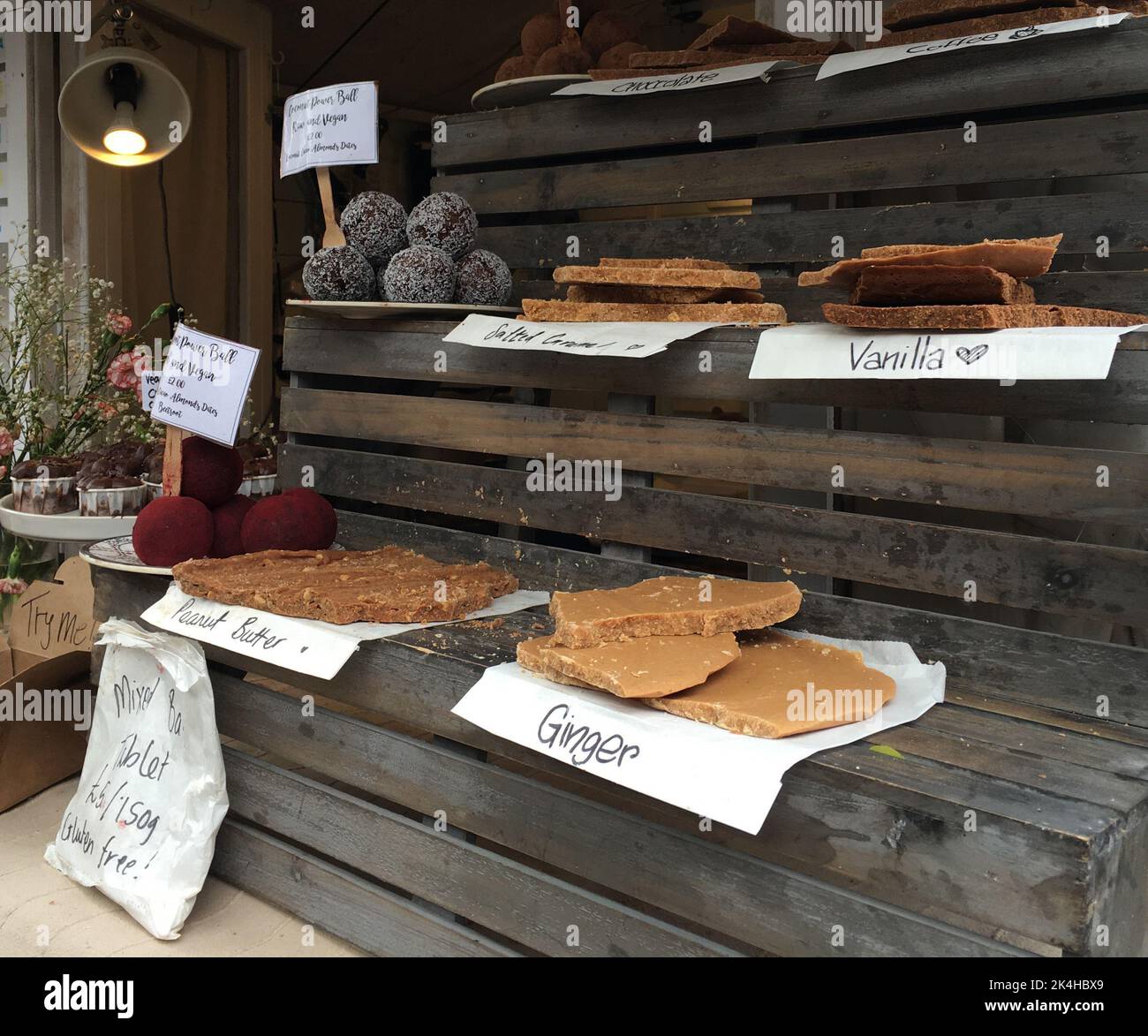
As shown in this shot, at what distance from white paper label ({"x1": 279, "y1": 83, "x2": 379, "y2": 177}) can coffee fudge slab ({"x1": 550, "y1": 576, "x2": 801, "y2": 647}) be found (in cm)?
110

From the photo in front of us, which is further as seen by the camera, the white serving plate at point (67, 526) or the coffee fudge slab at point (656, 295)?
the white serving plate at point (67, 526)

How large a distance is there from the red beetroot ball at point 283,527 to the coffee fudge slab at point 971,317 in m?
1.12

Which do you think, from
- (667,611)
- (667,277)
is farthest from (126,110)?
(667,611)

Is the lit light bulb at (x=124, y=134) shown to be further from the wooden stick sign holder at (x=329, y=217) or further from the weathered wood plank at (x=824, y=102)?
the wooden stick sign holder at (x=329, y=217)

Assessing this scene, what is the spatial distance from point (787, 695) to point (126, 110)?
3541 millimetres

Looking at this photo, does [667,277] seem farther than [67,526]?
No

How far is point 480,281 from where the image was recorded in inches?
88.8

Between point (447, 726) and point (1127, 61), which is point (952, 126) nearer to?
point (1127, 61)

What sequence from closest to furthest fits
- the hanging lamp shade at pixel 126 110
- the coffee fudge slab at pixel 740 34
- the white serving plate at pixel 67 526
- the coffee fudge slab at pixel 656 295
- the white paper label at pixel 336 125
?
the coffee fudge slab at pixel 656 295 < the white paper label at pixel 336 125 < the coffee fudge slab at pixel 740 34 < the white serving plate at pixel 67 526 < the hanging lamp shade at pixel 126 110

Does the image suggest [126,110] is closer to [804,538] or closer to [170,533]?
[170,533]

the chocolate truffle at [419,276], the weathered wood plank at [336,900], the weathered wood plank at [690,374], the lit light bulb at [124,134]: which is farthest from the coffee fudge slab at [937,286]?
the lit light bulb at [124,134]

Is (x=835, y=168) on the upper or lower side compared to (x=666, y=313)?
upper

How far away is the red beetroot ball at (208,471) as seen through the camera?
2258 mm

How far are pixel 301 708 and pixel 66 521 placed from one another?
105 centimetres
